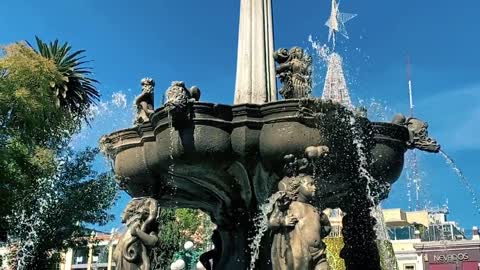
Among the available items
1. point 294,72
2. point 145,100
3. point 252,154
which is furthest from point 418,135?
point 145,100

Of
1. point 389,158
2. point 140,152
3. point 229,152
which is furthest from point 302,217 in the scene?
point 140,152

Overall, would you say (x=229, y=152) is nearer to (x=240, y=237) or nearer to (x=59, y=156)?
(x=240, y=237)

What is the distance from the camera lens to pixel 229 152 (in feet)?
24.1

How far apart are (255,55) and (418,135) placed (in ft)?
8.06

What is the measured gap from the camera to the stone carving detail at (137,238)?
24.3ft

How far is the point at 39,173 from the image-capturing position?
69.6 ft

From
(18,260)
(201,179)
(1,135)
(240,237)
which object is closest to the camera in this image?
(201,179)

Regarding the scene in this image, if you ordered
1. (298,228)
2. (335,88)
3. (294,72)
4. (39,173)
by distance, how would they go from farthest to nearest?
1. (39,173)
2. (335,88)
3. (294,72)
4. (298,228)

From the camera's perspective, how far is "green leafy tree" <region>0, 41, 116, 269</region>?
20.5 meters

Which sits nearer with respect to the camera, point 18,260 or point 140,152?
point 140,152

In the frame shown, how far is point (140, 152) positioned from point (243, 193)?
55.2 inches

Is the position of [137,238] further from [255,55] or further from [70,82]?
[70,82]


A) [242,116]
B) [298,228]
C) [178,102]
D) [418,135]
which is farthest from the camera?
[418,135]

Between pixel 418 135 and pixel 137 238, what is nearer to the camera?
pixel 137 238
